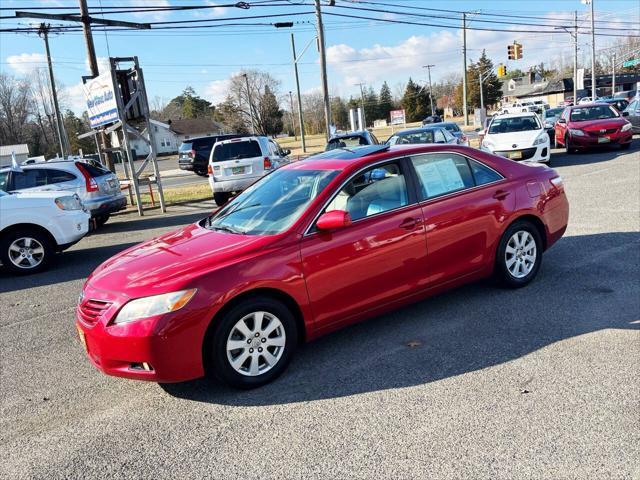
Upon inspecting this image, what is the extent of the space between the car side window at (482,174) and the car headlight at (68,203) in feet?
21.7

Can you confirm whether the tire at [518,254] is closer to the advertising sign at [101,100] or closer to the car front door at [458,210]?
the car front door at [458,210]

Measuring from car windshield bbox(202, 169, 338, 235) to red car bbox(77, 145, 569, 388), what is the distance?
0.02 m

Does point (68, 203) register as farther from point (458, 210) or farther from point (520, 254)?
point (520, 254)

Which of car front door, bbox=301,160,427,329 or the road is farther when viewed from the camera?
car front door, bbox=301,160,427,329

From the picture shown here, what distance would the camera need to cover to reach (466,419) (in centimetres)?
321

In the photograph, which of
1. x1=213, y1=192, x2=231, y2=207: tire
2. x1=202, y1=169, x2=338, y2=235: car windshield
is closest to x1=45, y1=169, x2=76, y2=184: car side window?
x1=213, y1=192, x2=231, y2=207: tire

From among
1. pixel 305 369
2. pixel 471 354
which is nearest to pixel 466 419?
pixel 471 354

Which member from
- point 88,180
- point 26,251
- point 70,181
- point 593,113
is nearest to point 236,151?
point 88,180

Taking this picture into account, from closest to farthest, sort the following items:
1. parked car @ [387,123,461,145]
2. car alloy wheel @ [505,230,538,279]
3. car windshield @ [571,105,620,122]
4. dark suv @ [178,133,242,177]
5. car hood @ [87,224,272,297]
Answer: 1. car hood @ [87,224,272,297]
2. car alloy wheel @ [505,230,538,279]
3. parked car @ [387,123,461,145]
4. car windshield @ [571,105,620,122]
5. dark suv @ [178,133,242,177]

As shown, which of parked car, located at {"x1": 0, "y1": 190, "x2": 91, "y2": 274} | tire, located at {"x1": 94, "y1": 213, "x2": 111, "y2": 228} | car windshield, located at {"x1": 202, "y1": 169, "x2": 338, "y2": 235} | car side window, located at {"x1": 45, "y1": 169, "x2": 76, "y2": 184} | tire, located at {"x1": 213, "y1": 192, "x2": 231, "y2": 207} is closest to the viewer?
car windshield, located at {"x1": 202, "y1": 169, "x2": 338, "y2": 235}

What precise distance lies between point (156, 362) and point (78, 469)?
2.45 ft

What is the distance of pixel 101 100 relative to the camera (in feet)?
48.0

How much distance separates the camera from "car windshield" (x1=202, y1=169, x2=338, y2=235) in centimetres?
420

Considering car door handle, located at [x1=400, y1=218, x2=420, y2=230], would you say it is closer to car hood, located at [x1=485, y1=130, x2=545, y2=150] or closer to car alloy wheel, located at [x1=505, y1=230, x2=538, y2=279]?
car alloy wheel, located at [x1=505, y1=230, x2=538, y2=279]
